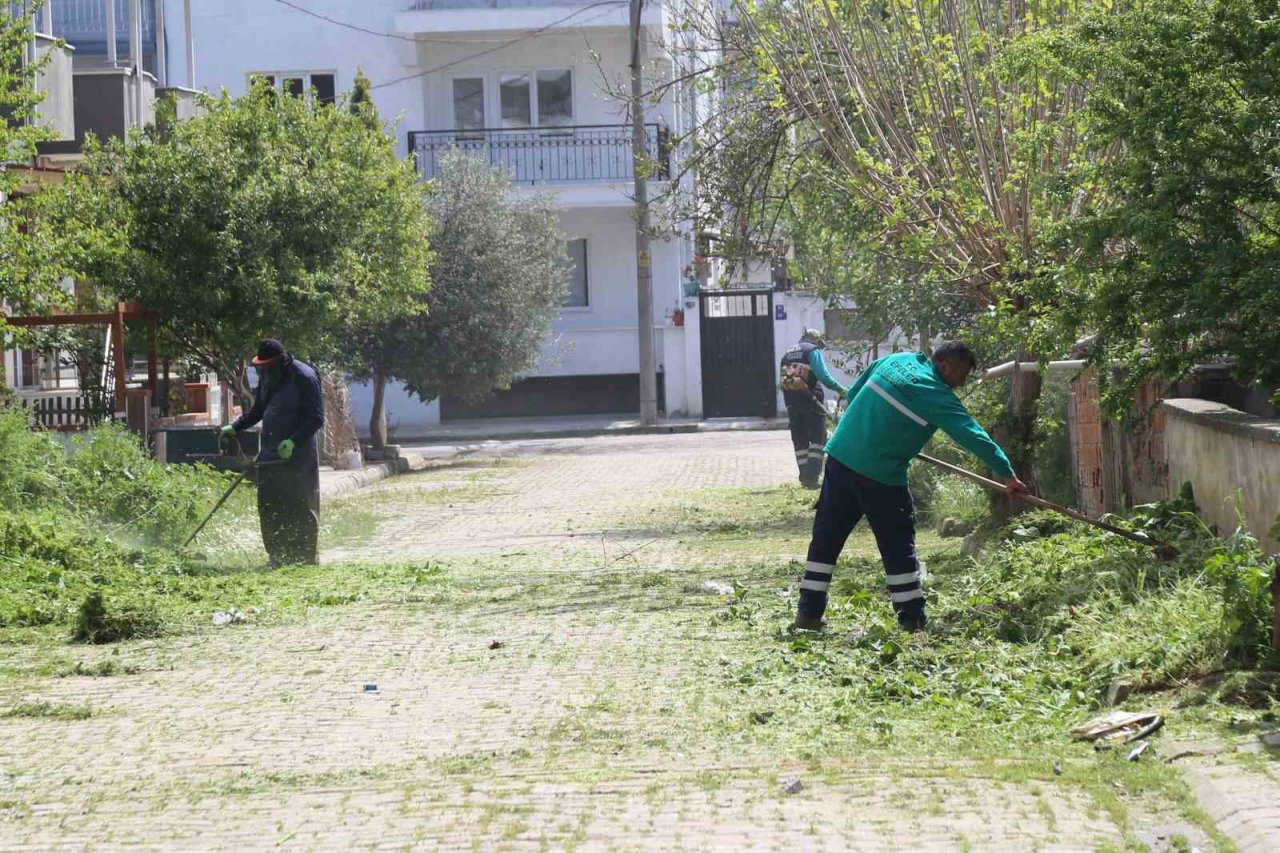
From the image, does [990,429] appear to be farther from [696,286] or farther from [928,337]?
[696,286]

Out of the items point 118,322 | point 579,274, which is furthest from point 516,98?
point 118,322

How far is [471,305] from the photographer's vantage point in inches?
1111

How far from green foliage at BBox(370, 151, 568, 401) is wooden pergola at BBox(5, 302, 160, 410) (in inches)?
356

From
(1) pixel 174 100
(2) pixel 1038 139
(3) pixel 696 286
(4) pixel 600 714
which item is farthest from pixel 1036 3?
(3) pixel 696 286

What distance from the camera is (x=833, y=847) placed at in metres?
4.95

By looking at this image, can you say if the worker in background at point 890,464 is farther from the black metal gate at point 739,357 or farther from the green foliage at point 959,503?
the black metal gate at point 739,357

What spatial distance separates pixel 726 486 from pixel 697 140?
15.3 feet

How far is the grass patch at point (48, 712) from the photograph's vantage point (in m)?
7.12

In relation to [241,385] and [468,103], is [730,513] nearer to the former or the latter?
[241,385]

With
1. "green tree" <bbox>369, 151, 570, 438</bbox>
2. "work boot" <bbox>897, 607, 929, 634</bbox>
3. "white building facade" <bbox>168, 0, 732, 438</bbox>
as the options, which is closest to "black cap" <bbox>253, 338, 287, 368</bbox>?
"work boot" <bbox>897, 607, 929, 634</bbox>

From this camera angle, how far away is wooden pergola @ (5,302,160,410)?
16.4 m

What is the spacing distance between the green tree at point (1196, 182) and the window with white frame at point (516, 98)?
29.5 meters

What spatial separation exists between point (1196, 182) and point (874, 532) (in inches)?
92.3

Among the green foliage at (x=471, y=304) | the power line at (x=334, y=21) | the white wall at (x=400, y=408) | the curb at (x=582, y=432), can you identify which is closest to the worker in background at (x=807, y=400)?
the green foliage at (x=471, y=304)
